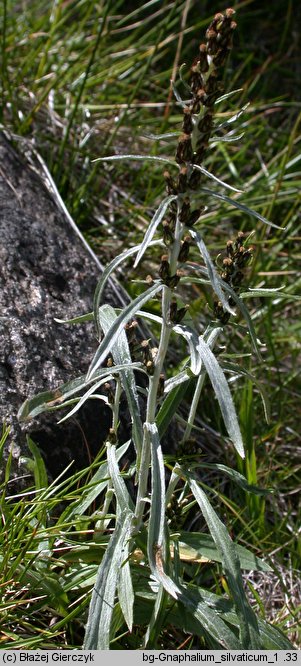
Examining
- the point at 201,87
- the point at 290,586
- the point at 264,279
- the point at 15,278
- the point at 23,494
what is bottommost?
the point at 290,586

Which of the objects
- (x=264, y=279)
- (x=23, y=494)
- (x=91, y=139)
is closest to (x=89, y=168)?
(x=91, y=139)

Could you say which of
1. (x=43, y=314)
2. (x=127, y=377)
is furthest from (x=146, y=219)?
(x=127, y=377)

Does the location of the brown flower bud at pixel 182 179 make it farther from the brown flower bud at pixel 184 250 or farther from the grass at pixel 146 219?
the grass at pixel 146 219

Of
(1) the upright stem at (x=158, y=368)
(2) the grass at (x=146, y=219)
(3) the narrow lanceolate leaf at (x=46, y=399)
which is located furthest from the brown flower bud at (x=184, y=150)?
(3) the narrow lanceolate leaf at (x=46, y=399)

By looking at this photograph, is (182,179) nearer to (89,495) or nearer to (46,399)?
(46,399)

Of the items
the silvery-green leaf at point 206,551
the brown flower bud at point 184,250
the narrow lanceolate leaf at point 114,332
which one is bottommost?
the silvery-green leaf at point 206,551

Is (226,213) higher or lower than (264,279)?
higher
